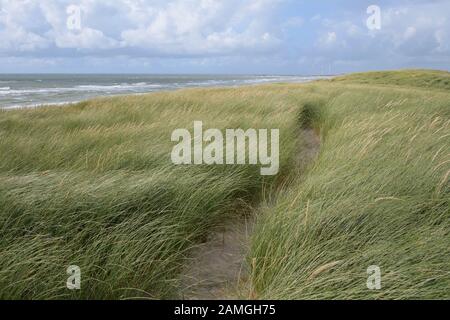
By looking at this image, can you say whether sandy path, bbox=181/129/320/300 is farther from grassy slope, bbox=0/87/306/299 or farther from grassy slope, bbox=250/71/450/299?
grassy slope, bbox=250/71/450/299

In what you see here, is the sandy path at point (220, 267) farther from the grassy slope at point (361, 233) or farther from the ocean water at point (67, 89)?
the ocean water at point (67, 89)

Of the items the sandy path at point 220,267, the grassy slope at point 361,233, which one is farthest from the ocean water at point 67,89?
the grassy slope at point 361,233

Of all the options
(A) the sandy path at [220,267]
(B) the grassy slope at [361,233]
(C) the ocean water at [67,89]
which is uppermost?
(C) the ocean water at [67,89]

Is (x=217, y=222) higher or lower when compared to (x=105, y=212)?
lower

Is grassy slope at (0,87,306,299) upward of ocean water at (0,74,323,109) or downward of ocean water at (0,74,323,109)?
downward

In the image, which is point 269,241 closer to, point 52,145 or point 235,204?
point 235,204

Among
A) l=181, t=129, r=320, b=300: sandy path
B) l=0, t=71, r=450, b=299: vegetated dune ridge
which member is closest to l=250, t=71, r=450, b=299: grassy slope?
l=0, t=71, r=450, b=299: vegetated dune ridge

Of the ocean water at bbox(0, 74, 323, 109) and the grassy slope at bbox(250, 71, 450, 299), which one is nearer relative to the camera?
the grassy slope at bbox(250, 71, 450, 299)

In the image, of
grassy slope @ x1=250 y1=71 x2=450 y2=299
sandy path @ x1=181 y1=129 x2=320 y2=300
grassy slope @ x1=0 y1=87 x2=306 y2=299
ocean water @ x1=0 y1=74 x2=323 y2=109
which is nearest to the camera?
grassy slope @ x1=250 y1=71 x2=450 y2=299

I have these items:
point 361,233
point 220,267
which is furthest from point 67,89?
point 361,233

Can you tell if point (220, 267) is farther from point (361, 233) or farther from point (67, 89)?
point (67, 89)

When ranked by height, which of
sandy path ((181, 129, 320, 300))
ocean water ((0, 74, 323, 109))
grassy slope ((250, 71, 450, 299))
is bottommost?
sandy path ((181, 129, 320, 300))

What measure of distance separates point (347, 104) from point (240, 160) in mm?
5991

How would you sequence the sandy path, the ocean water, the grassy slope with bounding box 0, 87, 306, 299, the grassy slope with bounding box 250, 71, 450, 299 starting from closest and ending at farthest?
the grassy slope with bounding box 250, 71, 450, 299, the grassy slope with bounding box 0, 87, 306, 299, the sandy path, the ocean water
